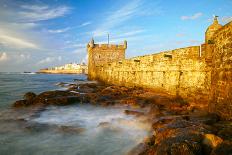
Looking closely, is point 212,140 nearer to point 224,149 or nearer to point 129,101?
point 224,149

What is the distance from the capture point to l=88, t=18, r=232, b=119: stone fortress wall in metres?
6.98

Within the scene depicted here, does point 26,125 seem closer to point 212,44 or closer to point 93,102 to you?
point 93,102

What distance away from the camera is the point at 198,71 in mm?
9781

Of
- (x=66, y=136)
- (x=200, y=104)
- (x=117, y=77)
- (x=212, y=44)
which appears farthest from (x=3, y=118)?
(x=117, y=77)

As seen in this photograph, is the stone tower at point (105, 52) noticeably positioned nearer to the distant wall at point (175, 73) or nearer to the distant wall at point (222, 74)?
the distant wall at point (175, 73)

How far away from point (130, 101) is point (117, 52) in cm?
2569

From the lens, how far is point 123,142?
19.6ft

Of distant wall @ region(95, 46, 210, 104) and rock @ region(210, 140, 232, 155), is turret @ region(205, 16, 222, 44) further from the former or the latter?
rock @ region(210, 140, 232, 155)

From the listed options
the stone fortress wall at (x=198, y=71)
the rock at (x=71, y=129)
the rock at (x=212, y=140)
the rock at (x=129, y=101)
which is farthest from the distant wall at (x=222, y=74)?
the rock at (x=71, y=129)

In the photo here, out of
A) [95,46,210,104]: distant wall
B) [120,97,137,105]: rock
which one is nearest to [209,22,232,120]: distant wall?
[95,46,210,104]: distant wall

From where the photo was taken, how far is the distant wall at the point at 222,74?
668cm

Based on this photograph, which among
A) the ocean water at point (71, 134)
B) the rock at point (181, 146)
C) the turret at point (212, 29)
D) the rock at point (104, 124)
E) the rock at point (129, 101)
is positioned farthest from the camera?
the rock at point (129, 101)

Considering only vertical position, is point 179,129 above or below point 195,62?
below

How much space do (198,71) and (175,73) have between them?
6.42 ft
